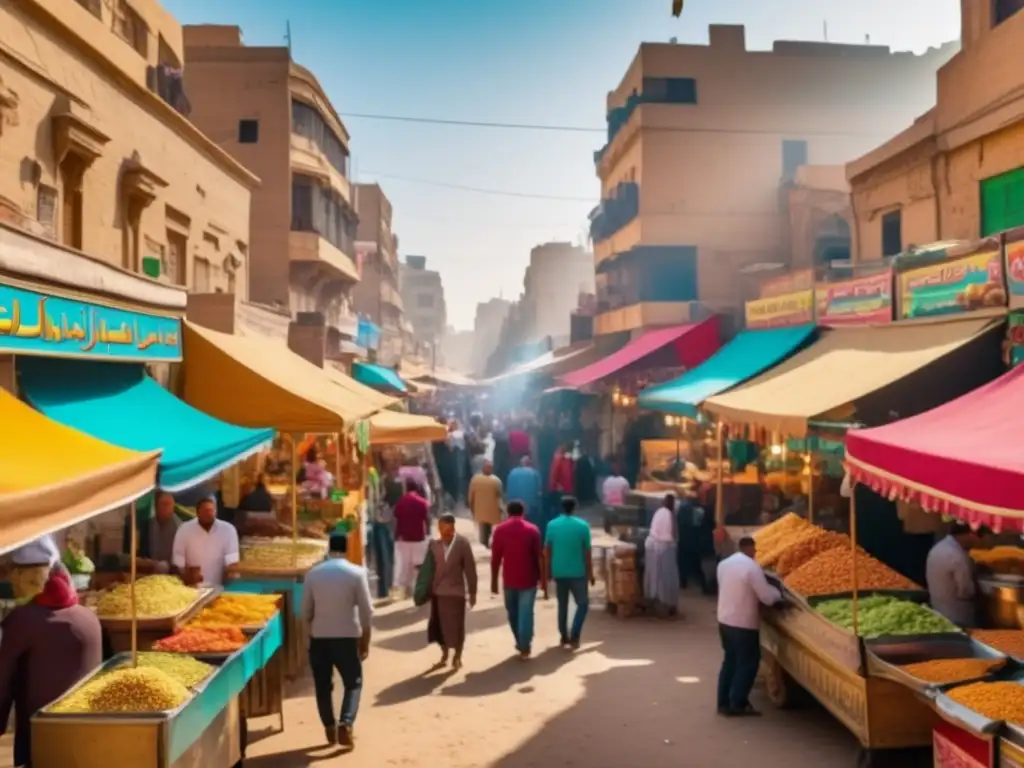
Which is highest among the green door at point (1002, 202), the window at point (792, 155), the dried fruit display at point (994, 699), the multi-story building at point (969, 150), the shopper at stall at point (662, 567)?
the window at point (792, 155)

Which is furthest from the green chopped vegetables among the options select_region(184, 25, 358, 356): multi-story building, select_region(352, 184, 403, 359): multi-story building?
select_region(352, 184, 403, 359): multi-story building

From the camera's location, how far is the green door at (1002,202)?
42.8ft

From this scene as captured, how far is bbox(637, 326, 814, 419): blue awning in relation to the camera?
1528 centimetres

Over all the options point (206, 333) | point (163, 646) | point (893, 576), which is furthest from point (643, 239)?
point (163, 646)

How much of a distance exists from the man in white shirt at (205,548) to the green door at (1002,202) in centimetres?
1115

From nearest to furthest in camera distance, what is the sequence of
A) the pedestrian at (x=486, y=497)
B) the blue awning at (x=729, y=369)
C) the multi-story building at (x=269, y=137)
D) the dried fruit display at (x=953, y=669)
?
the dried fruit display at (x=953, y=669)
the blue awning at (x=729, y=369)
the pedestrian at (x=486, y=497)
the multi-story building at (x=269, y=137)

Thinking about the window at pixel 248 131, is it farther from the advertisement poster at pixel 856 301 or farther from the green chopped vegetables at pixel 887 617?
the green chopped vegetables at pixel 887 617

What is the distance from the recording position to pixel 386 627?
11781 mm

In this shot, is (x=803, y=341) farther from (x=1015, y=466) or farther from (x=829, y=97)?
(x=829, y=97)

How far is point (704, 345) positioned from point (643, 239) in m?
6.35

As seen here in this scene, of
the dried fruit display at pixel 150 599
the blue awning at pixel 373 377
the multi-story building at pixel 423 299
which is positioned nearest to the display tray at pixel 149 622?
the dried fruit display at pixel 150 599

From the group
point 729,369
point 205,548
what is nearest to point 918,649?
point 205,548

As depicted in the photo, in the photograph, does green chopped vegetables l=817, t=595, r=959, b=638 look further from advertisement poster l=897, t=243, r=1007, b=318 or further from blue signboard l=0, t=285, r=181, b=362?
blue signboard l=0, t=285, r=181, b=362

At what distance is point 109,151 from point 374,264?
3955 centimetres
